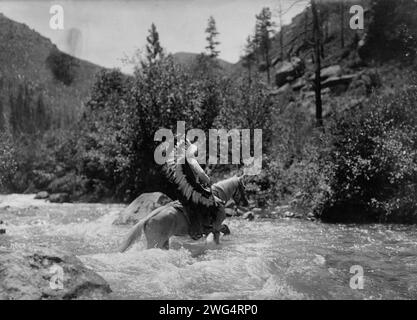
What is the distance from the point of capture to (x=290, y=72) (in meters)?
59.1

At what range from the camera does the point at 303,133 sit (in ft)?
90.3

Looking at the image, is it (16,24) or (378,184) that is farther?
(16,24)

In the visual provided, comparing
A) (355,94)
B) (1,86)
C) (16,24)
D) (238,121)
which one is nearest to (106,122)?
(238,121)

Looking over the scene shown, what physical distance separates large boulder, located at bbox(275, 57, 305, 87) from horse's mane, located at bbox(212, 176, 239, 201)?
49.7m

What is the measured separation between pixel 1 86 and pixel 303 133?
229 feet

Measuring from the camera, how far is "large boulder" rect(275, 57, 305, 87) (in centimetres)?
5844

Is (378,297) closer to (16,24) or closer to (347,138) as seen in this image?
(347,138)

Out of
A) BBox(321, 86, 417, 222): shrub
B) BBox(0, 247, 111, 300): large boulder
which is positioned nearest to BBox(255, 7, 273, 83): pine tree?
BBox(321, 86, 417, 222): shrub

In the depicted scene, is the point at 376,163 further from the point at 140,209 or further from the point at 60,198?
the point at 60,198

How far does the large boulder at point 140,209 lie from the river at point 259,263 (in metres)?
2.30

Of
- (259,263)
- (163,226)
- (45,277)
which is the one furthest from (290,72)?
(45,277)

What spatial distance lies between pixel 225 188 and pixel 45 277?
5.01m

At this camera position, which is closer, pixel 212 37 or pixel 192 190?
pixel 192 190

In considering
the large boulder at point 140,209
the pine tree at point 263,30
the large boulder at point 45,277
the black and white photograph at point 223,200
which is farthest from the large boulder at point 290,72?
the large boulder at point 45,277
